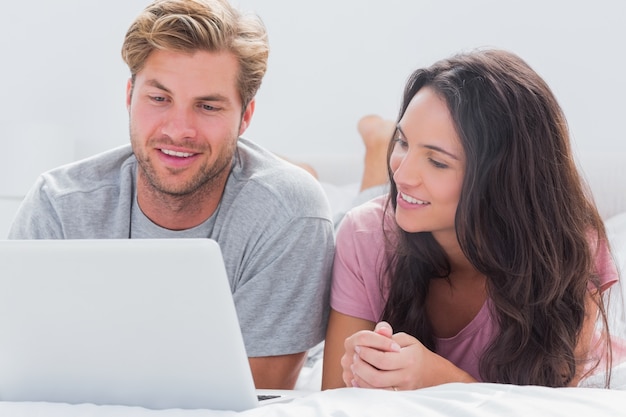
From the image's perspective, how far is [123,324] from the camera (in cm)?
89

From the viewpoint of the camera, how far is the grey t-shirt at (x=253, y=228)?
151cm

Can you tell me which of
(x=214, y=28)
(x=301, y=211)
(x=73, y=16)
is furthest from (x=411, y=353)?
(x=73, y=16)

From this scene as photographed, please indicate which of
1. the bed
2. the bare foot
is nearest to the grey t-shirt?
the bed

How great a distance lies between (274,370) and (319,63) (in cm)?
165

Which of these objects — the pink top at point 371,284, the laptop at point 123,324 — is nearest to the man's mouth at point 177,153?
the pink top at point 371,284

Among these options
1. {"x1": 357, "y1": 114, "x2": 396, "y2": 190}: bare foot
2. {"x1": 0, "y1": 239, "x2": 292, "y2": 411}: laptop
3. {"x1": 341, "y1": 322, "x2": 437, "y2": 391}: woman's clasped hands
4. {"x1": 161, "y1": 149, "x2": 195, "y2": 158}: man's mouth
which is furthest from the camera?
{"x1": 357, "y1": 114, "x2": 396, "y2": 190}: bare foot

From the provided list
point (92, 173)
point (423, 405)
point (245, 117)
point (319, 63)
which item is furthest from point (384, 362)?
point (319, 63)

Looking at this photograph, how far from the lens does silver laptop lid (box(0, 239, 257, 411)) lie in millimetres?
850

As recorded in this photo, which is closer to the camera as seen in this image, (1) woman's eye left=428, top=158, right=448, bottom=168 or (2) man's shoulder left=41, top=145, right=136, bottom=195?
(1) woman's eye left=428, top=158, right=448, bottom=168

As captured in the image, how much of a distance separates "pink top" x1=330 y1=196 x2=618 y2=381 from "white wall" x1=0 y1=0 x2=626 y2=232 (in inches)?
53.8

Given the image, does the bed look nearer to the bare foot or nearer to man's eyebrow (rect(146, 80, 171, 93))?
man's eyebrow (rect(146, 80, 171, 93))

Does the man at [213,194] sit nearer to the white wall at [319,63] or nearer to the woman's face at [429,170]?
the woman's face at [429,170]

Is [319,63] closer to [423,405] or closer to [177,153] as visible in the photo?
[177,153]

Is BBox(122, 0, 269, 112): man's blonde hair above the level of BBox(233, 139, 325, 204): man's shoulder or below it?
above
